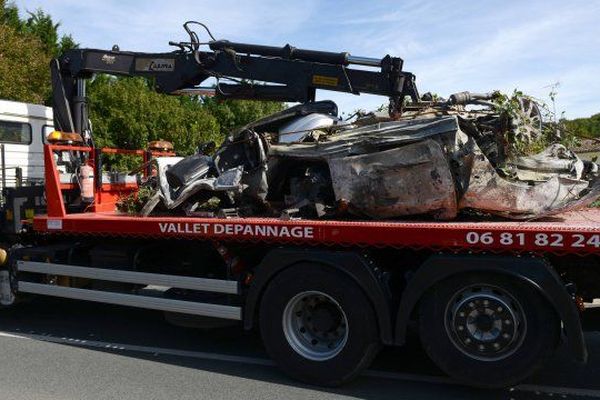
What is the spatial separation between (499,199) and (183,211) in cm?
301

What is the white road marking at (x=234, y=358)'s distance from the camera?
4641 mm

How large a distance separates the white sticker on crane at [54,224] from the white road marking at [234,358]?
1217 mm

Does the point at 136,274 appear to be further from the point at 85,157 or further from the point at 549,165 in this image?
the point at 549,165

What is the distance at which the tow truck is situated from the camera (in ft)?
13.8

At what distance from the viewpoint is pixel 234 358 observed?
5625 mm

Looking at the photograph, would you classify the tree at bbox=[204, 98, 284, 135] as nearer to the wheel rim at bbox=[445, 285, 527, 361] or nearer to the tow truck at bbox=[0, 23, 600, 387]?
the tow truck at bbox=[0, 23, 600, 387]

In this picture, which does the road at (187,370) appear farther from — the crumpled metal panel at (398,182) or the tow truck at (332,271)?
the crumpled metal panel at (398,182)

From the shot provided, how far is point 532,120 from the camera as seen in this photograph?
552 centimetres

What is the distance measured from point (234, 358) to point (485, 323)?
2460mm

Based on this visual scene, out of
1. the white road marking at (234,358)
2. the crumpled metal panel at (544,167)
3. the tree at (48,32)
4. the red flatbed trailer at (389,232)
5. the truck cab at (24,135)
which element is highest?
the tree at (48,32)

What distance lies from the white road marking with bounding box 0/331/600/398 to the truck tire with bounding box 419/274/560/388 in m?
0.47

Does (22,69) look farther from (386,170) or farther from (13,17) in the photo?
(386,170)

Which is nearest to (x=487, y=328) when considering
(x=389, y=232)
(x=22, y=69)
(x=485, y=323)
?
(x=485, y=323)

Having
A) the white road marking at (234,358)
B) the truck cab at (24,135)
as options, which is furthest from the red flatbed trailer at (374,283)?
the truck cab at (24,135)
